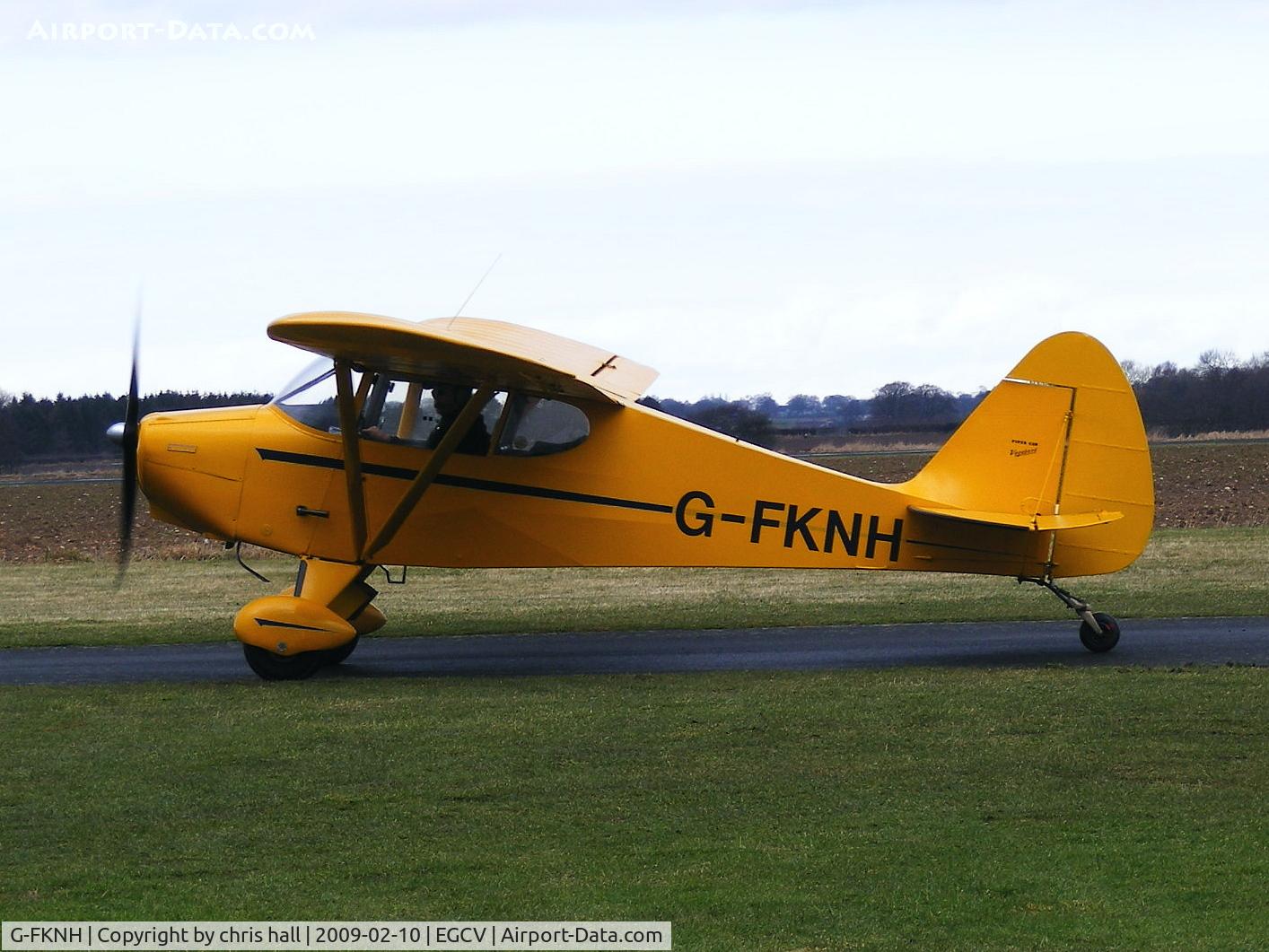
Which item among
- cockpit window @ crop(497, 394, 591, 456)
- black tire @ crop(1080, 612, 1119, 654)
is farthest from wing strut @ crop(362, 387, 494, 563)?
black tire @ crop(1080, 612, 1119, 654)

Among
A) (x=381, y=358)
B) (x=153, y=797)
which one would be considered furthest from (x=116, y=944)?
(x=381, y=358)

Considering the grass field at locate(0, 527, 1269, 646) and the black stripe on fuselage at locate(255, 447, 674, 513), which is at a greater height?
the black stripe on fuselage at locate(255, 447, 674, 513)

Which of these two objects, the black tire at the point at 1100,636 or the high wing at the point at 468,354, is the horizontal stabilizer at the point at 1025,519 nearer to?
the black tire at the point at 1100,636

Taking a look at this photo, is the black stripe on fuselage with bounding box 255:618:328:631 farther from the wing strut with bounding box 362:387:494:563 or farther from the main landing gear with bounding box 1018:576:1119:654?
the main landing gear with bounding box 1018:576:1119:654

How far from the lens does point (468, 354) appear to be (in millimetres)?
10773

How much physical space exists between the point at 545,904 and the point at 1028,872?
2147 millimetres

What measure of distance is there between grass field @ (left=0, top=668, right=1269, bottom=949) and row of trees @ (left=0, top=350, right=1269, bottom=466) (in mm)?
11305

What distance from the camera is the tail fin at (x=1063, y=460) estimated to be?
41.0ft

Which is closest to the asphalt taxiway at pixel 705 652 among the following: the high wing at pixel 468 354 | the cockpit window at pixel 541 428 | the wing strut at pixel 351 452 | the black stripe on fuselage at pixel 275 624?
the black stripe on fuselage at pixel 275 624

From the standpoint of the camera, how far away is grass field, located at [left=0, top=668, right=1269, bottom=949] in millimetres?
5875

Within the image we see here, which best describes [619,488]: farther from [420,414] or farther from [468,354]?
[468,354]

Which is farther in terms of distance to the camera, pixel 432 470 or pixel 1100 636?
pixel 1100 636

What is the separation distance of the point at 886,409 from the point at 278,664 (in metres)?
25.3

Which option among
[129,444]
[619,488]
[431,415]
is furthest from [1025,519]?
[129,444]
